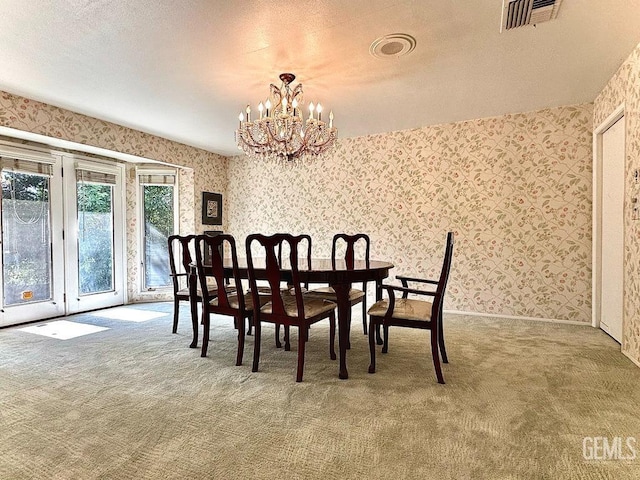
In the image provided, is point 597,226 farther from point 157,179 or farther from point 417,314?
point 157,179

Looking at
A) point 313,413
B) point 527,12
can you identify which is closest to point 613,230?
point 527,12

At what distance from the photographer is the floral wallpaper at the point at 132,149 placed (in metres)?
3.47

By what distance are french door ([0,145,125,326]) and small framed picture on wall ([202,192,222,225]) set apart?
1143mm

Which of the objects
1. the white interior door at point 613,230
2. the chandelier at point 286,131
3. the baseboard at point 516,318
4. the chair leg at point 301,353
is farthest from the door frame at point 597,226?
the chair leg at point 301,353

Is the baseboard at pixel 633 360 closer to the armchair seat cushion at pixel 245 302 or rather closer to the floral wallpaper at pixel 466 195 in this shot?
the floral wallpaper at pixel 466 195

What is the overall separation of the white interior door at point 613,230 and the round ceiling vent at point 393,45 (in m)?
2.06

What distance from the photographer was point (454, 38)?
2.40 metres

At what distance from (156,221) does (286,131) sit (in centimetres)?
337

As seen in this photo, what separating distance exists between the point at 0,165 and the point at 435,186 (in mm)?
4919

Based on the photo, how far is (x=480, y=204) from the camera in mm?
4180

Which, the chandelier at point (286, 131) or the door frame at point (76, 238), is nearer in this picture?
the chandelier at point (286, 131)

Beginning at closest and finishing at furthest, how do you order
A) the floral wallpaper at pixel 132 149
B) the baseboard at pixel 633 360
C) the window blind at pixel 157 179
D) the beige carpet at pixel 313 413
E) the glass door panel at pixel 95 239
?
the beige carpet at pixel 313 413
the baseboard at pixel 633 360
the floral wallpaper at pixel 132 149
the glass door panel at pixel 95 239
the window blind at pixel 157 179

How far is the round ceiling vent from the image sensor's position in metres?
2.38

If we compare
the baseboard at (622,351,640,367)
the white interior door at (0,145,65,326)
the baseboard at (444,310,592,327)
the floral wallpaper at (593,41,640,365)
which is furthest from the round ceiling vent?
the white interior door at (0,145,65,326)
